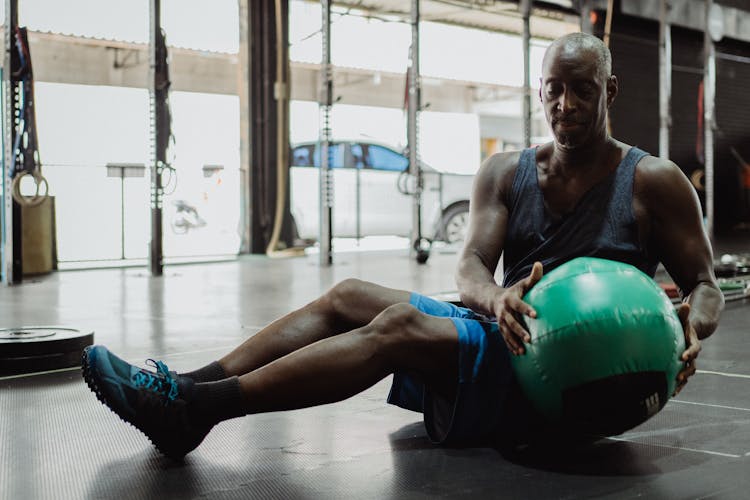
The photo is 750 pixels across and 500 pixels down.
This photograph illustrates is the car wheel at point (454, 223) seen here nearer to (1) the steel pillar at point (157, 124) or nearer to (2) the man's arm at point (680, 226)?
(1) the steel pillar at point (157, 124)

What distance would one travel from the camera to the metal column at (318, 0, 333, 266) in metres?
7.68

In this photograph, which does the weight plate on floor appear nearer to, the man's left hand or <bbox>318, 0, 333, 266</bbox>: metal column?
the man's left hand

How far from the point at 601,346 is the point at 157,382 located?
2.81ft

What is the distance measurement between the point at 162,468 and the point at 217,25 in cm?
849

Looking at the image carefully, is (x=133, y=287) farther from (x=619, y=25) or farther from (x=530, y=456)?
(x=619, y=25)

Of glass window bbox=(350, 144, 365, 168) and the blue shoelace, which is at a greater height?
glass window bbox=(350, 144, 365, 168)

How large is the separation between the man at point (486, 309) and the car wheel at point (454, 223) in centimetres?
887

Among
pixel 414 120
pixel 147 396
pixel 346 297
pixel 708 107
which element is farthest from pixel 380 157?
pixel 147 396

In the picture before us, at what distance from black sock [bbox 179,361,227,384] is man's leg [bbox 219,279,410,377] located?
0.01 m

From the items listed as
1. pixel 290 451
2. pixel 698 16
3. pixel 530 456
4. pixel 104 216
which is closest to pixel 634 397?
pixel 530 456

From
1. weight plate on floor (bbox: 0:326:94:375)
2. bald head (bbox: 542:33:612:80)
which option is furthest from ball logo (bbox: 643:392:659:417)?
weight plate on floor (bbox: 0:326:94:375)

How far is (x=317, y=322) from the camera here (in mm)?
1998

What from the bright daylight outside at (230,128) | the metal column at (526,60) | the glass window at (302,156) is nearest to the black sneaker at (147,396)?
the bright daylight outside at (230,128)

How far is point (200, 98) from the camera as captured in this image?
1500 centimetres
